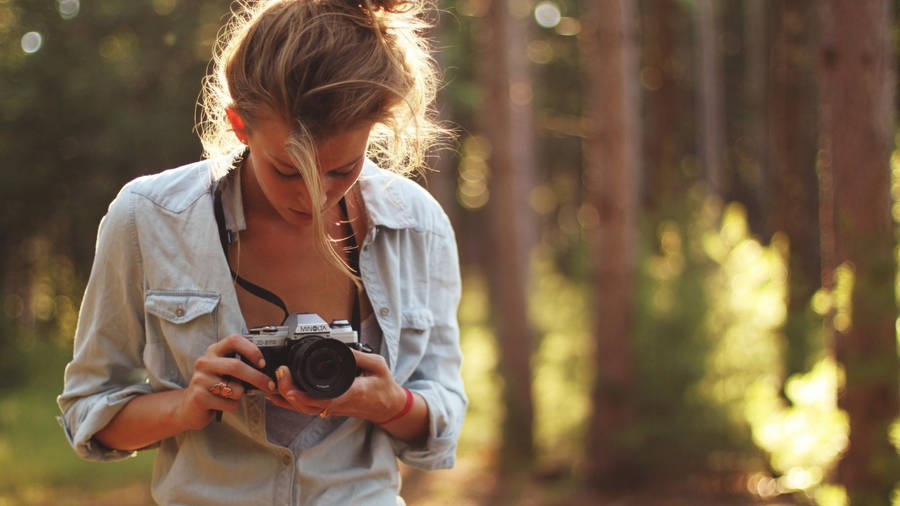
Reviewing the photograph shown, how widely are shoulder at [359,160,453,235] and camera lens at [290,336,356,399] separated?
16.5 inches

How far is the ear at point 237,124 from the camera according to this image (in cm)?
224

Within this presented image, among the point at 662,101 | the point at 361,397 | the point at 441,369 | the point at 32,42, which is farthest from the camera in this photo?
the point at 662,101

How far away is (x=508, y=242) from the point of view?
1112 centimetres

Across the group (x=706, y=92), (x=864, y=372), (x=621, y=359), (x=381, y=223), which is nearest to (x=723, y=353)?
(x=621, y=359)

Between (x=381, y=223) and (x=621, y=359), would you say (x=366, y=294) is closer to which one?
(x=381, y=223)

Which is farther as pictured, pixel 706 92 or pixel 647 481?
pixel 706 92

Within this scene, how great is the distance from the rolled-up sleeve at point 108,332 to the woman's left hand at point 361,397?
369 millimetres

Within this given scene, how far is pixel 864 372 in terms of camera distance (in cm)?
544

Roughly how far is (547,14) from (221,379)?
1928 centimetres

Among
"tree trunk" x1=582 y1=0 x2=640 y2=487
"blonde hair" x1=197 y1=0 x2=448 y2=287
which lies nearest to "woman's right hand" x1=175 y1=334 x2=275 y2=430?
A: "blonde hair" x1=197 y1=0 x2=448 y2=287

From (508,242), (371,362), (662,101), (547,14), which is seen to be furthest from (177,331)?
(547,14)

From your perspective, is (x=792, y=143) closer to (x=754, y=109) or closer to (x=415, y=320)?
(x=415, y=320)

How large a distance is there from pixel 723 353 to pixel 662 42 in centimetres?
740

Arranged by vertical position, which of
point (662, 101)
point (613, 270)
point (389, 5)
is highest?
point (662, 101)
